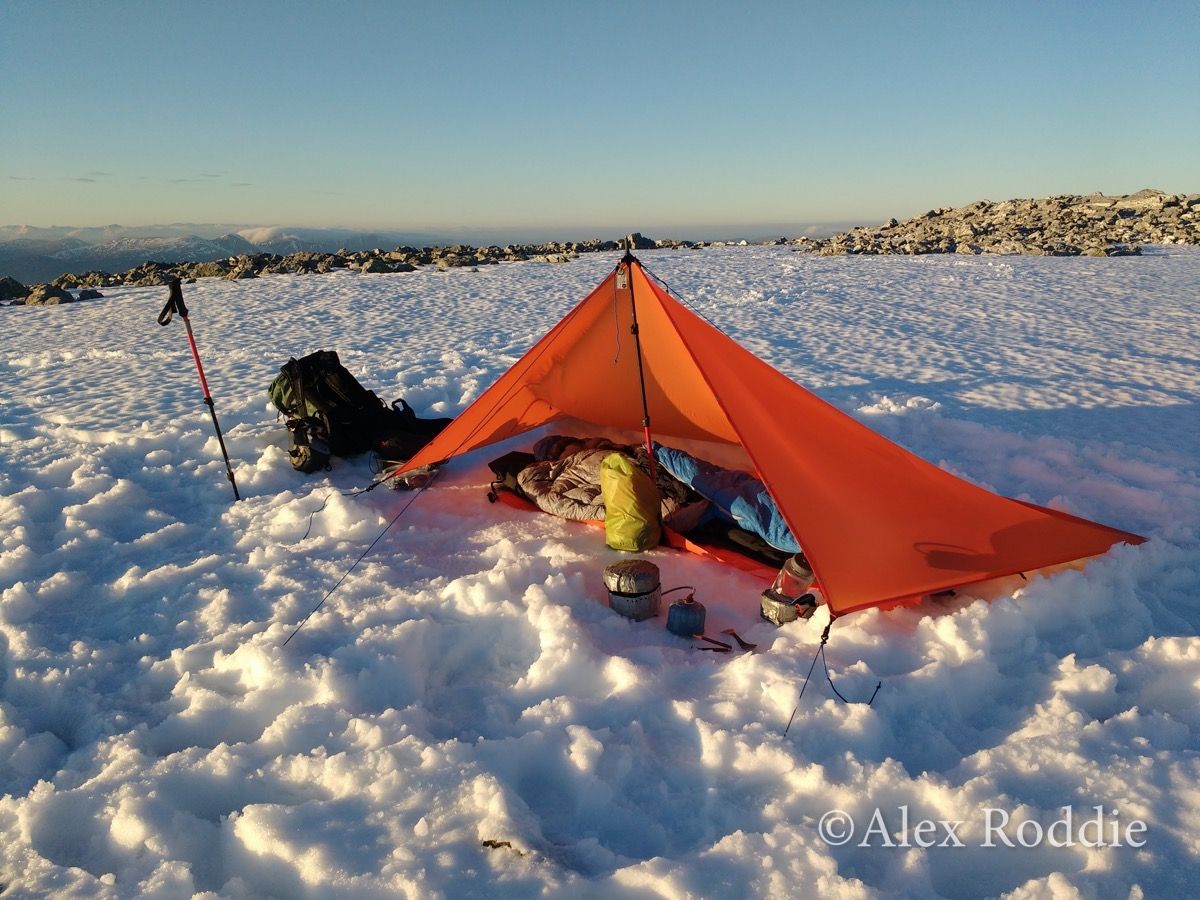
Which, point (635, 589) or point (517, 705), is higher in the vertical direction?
point (635, 589)

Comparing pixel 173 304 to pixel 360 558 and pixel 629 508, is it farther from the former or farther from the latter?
pixel 629 508

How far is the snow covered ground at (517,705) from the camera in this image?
1.92 metres

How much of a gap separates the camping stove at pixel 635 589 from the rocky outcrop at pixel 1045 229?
933 inches

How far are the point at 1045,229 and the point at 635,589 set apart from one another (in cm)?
3071

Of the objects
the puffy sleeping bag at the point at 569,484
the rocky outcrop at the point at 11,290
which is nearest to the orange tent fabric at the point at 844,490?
the puffy sleeping bag at the point at 569,484

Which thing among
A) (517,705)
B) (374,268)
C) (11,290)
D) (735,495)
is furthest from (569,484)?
(11,290)

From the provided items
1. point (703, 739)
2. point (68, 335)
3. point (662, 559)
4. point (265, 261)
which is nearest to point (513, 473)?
point (662, 559)

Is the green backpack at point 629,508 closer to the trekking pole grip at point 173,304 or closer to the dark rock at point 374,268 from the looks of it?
the trekking pole grip at point 173,304

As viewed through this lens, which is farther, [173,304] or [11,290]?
[11,290]

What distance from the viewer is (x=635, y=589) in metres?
3.11

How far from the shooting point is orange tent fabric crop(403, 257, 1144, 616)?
2.96 metres

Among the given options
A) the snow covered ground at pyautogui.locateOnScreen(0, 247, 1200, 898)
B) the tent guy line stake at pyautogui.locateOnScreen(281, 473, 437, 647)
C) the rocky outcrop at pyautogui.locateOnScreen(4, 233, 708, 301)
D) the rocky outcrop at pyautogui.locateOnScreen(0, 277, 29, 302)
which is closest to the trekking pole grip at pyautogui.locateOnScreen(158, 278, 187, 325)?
the snow covered ground at pyautogui.locateOnScreen(0, 247, 1200, 898)

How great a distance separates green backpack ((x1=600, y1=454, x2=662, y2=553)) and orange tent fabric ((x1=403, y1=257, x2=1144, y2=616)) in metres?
0.60

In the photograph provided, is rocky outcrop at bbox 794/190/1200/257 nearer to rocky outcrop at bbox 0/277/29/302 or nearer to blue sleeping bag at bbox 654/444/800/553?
blue sleeping bag at bbox 654/444/800/553
